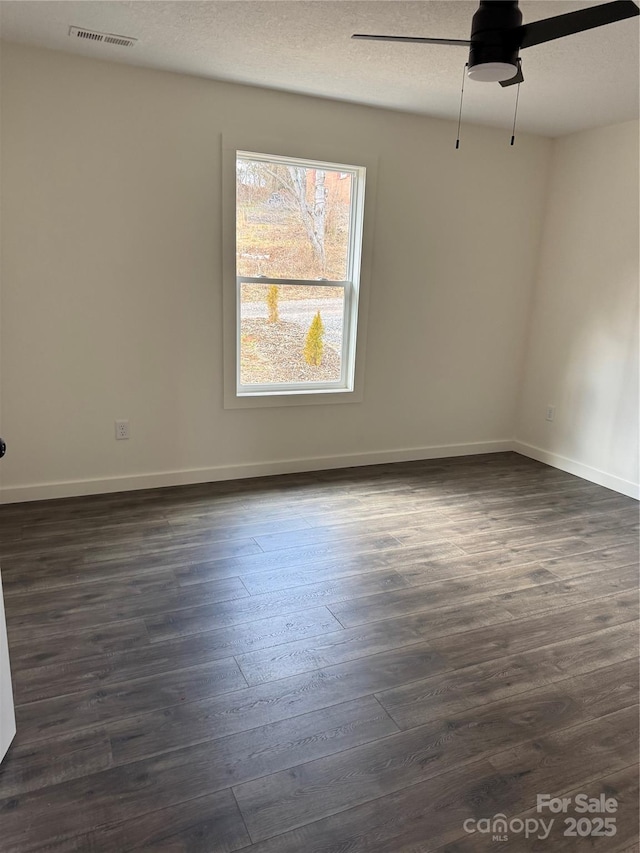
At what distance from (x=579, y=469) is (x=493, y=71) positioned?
330 centimetres

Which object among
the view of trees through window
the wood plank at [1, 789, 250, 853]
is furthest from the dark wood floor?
the view of trees through window

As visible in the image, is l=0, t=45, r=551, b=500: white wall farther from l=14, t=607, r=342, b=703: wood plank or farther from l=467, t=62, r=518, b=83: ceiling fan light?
l=467, t=62, r=518, b=83: ceiling fan light

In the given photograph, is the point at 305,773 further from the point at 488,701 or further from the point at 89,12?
the point at 89,12

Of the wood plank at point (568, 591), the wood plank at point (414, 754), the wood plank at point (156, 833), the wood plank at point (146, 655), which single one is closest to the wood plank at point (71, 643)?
the wood plank at point (146, 655)

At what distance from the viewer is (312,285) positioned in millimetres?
4117

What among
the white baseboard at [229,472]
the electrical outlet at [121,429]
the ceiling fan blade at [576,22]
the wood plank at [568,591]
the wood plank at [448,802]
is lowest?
the wood plank at [448,802]

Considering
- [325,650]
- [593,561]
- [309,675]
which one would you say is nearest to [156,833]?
[309,675]

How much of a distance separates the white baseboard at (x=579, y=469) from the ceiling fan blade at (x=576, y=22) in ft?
10.3

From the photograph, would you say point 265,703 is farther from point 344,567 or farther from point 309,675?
point 344,567

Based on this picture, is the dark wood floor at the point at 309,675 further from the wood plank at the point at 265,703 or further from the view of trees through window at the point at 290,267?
the view of trees through window at the point at 290,267

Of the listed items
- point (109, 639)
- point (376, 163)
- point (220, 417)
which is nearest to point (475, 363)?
point (376, 163)

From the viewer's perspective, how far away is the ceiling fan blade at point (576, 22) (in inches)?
67.6

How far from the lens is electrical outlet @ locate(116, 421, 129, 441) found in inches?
146

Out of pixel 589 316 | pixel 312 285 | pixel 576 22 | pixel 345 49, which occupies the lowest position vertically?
pixel 589 316
